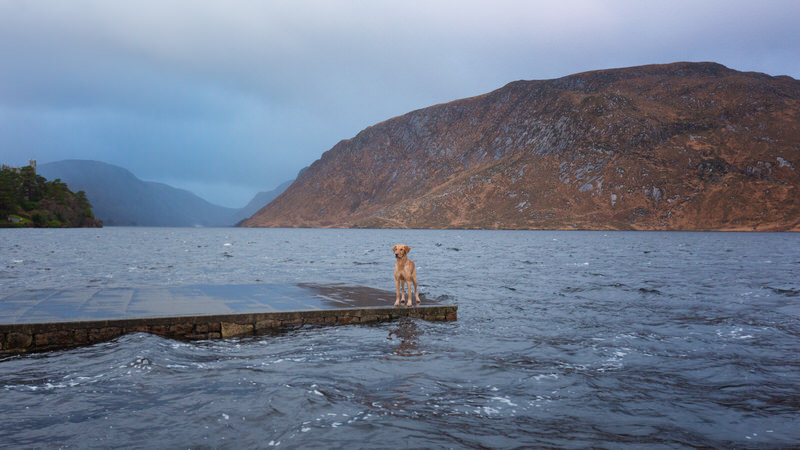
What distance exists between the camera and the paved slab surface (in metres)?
12.7

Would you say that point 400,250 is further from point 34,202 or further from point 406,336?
point 34,202

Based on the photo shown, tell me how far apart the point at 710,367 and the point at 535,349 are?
368 centimetres

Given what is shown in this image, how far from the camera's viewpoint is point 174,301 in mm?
15359

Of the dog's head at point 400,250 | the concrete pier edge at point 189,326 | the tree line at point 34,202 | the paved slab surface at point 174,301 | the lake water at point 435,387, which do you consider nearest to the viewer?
the lake water at point 435,387

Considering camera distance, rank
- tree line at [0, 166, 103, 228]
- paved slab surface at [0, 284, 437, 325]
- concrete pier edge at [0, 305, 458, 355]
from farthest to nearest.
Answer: tree line at [0, 166, 103, 228]
paved slab surface at [0, 284, 437, 325]
concrete pier edge at [0, 305, 458, 355]

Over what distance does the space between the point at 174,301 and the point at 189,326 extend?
121 inches

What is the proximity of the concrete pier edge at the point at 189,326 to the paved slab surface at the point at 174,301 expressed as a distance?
233 millimetres

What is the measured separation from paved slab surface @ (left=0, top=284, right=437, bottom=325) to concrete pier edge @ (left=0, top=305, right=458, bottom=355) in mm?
233

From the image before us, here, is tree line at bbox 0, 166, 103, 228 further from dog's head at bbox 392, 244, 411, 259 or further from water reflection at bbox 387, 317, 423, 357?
water reflection at bbox 387, 317, 423, 357

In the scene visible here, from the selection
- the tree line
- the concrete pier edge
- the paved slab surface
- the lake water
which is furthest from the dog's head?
the tree line

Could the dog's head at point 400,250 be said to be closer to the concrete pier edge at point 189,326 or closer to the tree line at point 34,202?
the concrete pier edge at point 189,326

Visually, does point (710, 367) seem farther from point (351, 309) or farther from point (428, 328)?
point (351, 309)

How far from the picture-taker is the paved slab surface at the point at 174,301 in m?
12.7

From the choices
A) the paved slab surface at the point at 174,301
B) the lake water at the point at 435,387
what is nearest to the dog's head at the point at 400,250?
the paved slab surface at the point at 174,301
